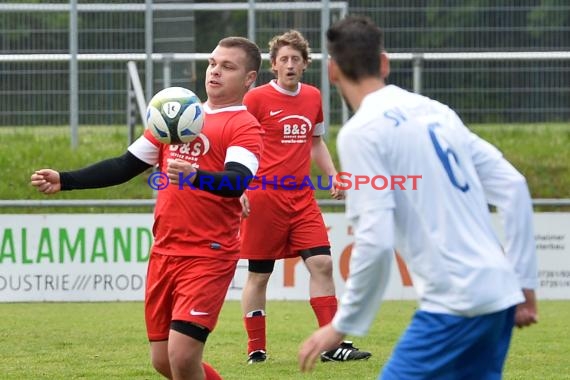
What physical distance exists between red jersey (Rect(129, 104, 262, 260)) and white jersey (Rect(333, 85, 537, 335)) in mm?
1918

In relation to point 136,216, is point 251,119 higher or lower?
higher

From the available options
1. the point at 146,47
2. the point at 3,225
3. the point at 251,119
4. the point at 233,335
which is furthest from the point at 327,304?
the point at 146,47

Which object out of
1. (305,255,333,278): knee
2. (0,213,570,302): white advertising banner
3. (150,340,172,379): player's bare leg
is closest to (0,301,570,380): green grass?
(0,213,570,302): white advertising banner

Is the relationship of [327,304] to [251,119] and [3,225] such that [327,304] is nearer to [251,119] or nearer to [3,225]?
[251,119]

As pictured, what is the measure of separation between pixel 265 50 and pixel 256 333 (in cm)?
714

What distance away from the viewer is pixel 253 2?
14.8m

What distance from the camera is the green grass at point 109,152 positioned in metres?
15.0

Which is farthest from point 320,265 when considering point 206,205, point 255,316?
point 206,205

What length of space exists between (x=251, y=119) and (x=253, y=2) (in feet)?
29.7

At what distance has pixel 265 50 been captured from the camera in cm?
1487

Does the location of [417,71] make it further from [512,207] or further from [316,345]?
[316,345]

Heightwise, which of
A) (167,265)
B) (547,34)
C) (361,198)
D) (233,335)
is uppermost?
(547,34)

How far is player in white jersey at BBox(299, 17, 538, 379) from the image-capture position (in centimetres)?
376

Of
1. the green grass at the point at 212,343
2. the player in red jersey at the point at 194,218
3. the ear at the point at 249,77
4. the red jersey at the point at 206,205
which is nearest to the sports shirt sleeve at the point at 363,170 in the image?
the player in red jersey at the point at 194,218
